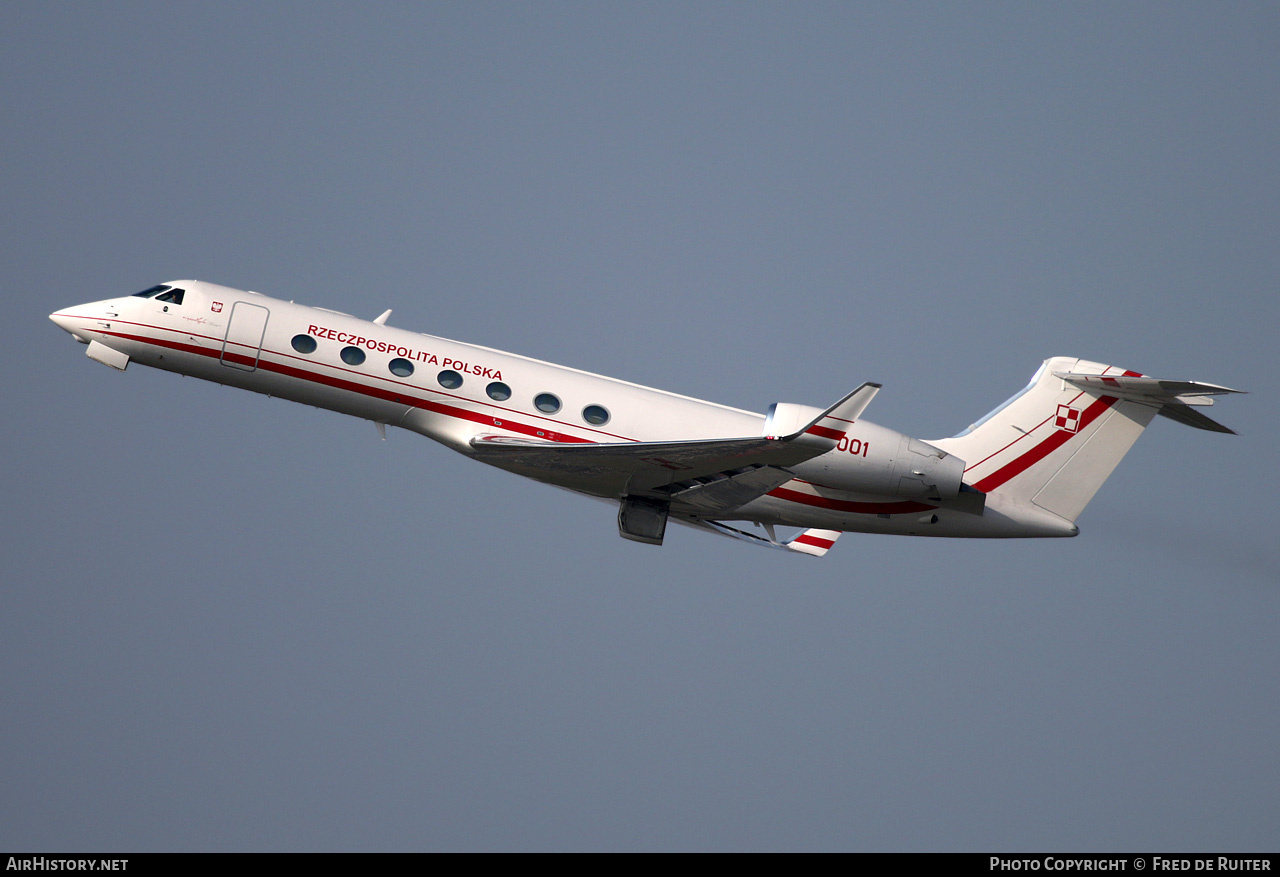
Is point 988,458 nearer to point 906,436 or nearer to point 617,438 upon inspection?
point 906,436

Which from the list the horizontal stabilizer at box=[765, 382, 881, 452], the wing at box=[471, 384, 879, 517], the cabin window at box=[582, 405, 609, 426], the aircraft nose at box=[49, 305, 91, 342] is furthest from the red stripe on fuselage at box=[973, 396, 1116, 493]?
the aircraft nose at box=[49, 305, 91, 342]

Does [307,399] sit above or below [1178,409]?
below

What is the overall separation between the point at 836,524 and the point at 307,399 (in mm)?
9913

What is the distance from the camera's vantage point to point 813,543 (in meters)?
24.7

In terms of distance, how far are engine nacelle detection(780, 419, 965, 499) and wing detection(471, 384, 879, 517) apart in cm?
101

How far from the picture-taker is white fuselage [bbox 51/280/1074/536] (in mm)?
22516

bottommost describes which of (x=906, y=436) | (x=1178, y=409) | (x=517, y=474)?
(x=517, y=474)

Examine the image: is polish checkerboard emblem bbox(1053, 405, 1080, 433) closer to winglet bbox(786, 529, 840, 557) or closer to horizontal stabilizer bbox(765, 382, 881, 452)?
winglet bbox(786, 529, 840, 557)

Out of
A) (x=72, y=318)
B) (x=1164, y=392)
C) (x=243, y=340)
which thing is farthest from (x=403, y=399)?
(x=1164, y=392)

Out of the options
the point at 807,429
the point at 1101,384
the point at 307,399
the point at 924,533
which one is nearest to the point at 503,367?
the point at 307,399

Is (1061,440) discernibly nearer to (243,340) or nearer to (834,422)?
(834,422)

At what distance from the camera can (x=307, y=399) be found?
22.9 meters

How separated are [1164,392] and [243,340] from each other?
16.4m

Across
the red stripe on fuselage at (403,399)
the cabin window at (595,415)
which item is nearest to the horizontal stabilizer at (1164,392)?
the cabin window at (595,415)
